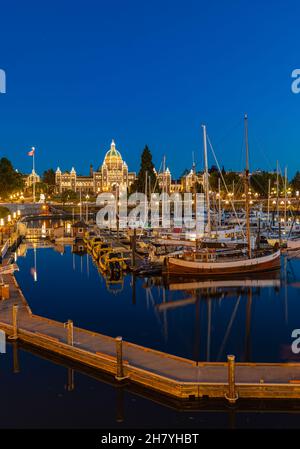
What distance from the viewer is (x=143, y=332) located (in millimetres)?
23312

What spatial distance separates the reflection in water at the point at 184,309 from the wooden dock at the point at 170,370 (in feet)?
11.2

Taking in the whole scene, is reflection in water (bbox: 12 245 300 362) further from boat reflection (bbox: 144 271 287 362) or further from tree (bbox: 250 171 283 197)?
tree (bbox: 250 171 283 197)

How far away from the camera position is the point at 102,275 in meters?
38.9

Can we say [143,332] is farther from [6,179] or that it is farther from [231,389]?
[6,179]

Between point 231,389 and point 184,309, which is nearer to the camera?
point 231,389

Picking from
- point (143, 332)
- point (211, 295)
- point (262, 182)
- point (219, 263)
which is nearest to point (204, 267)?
point (219, 263)

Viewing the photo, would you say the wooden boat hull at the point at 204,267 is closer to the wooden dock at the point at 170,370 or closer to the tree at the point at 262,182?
the wooden dock at the point at 170,370

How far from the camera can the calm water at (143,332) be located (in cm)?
1408

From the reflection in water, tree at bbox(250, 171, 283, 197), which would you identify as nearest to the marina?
the reflection in water

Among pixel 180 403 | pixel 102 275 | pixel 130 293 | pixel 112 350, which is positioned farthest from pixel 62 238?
pixel 180 403

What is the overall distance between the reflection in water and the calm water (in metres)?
0.06

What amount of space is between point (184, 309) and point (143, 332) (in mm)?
5191

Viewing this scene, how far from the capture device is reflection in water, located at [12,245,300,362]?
21.4 m

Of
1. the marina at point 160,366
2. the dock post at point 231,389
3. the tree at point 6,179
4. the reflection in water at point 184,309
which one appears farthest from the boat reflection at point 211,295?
the tree at point 6,179
